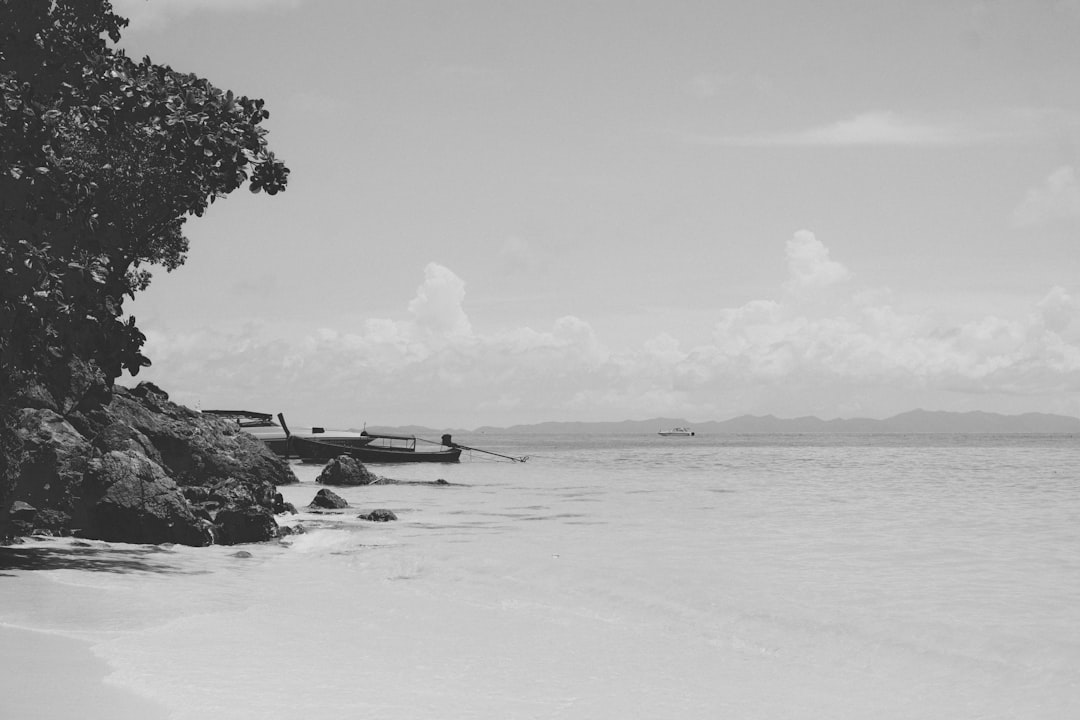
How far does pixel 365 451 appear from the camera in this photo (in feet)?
209

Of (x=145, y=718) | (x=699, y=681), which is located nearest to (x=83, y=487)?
(x=145, y=718)

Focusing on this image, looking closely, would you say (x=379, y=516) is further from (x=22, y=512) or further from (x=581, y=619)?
(x=581, y=619)

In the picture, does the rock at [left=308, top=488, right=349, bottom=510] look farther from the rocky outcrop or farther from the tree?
the tree

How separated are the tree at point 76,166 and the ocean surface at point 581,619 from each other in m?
3.39

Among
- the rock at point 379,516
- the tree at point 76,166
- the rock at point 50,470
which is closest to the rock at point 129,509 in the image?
the rock at point 50,470

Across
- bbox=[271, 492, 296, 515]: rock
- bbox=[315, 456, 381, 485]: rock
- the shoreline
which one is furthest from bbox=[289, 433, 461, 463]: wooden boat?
the shoreline

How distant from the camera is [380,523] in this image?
24.2 metres

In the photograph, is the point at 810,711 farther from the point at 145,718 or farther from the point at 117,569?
the point at 117,569

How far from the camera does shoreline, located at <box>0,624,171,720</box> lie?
688 centimetres

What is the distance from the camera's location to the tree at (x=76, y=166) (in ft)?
39.3

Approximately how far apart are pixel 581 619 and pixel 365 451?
5275 centimetres

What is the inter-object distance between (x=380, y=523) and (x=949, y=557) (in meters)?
13.6

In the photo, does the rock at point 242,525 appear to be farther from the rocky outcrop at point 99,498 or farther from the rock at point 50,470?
the rock at point 50,470

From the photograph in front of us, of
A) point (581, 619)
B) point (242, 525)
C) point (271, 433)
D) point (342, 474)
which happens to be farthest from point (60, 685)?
point (271, 433)
